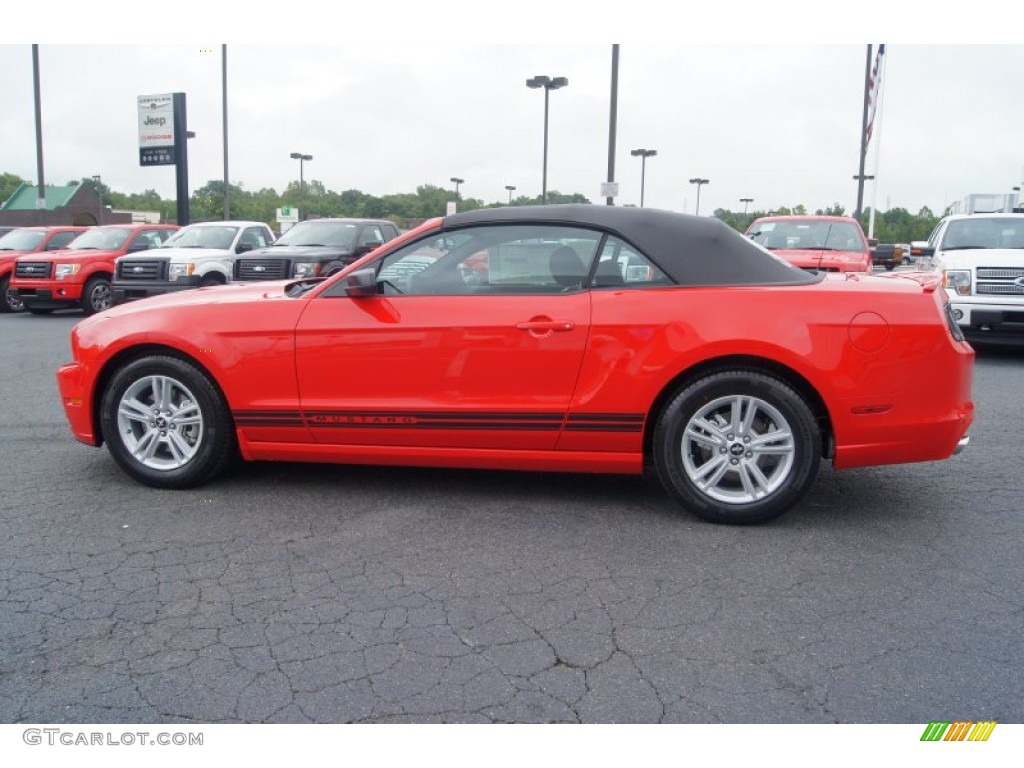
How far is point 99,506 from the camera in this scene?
4672mm

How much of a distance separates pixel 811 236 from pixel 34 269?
13230 millimetres

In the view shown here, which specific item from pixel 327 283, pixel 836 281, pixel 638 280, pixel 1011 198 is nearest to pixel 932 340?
pixel 836 281

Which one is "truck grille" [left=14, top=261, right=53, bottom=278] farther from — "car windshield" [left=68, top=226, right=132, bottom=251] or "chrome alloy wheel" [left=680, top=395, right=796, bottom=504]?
"chrome alloy wheel" [left=680, top=395, right=796, bottom=504]

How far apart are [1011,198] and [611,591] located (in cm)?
2356

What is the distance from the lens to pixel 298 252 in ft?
45.2

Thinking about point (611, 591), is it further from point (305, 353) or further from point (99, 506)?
point (99, 506)

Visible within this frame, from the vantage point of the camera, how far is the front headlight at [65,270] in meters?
15.9

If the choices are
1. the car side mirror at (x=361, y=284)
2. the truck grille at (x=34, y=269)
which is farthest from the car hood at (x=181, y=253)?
the car side mirror at (x=361, y=284)

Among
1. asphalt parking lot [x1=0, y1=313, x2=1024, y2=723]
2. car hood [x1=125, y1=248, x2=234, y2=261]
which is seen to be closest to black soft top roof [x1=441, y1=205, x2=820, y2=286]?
asphalt parking lot [x1=0, y1=313, x2=1024, y2=723]

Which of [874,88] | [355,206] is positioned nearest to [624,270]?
[874,88]

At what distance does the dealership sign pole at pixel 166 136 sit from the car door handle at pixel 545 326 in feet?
81.1

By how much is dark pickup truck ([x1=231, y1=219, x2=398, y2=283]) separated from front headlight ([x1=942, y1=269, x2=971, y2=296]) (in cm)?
796

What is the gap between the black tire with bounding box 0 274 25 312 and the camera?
1647 centimetres
